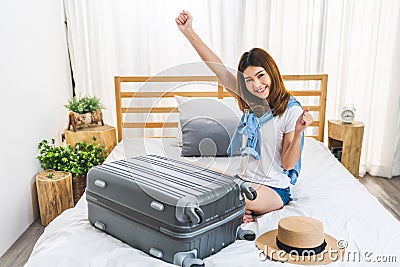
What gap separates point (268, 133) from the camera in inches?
73.5

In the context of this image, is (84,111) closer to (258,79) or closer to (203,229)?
(258,79)

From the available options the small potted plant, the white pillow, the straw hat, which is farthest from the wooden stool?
the straw hat

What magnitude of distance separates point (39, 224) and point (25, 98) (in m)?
0.80

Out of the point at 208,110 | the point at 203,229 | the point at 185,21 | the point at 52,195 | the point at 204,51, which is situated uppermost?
the point at 185,21

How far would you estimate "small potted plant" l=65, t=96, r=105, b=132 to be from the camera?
303 centimetres

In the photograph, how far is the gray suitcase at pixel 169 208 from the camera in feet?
4.51

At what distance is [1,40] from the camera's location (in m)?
2.30

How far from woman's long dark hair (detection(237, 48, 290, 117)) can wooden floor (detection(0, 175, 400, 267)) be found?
4.51 ft

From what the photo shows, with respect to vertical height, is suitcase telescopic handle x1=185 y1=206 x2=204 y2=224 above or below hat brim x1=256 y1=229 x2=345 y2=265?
above

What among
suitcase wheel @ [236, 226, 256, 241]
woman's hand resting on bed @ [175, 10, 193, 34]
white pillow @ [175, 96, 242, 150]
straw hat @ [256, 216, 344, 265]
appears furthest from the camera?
white pillow @ [175, 96, 242, 150]

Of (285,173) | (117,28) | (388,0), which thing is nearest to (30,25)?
(117,28)

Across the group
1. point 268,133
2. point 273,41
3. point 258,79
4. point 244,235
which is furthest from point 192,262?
point 273,41

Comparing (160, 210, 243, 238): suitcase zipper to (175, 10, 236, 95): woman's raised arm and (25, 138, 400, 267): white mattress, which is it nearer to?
(25, 138, 400, 267): white mattress

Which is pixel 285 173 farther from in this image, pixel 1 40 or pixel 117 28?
pixel 117 28
